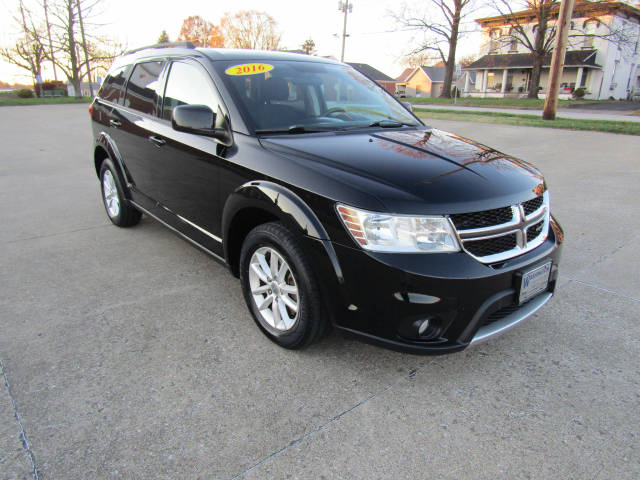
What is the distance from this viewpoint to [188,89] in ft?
11.0

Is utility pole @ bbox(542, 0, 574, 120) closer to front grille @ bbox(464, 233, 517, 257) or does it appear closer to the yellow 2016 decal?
the yellow 2016 decal

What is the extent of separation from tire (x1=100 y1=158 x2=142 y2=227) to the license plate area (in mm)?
3765

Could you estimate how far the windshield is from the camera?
3027mm

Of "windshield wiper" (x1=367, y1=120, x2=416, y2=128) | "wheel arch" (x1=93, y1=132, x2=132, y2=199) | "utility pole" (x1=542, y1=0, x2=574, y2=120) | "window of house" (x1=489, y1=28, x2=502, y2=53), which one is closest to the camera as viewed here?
"windshield wiper" (x1=367, y1=120, x2=416, y2=128)

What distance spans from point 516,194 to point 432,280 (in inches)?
29.8

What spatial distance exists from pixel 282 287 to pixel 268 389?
0.57 metres

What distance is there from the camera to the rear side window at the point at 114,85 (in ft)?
14.9

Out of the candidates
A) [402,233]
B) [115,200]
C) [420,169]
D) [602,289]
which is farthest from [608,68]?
[402,233]

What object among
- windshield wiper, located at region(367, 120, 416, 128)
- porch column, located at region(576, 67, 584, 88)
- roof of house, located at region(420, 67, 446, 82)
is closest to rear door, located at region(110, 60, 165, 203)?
windshield wiper, located at region(367, 120, 416, 128)

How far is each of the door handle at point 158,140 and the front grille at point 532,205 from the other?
263 centimetres

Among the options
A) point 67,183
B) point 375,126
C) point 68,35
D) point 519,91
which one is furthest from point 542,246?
point 519,91

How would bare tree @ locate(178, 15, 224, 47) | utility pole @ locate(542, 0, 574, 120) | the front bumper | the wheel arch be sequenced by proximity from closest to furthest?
the front bumper, the wheel arch, utility pole @ locate(542, 0, 574, 120), bare tree @ locate(178, 15, 224, 47)

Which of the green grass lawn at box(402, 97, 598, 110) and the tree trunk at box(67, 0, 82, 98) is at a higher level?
the tree trunk at box(67, 0, 82, 98)

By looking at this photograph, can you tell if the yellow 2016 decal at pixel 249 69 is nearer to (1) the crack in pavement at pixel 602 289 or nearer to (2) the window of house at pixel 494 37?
(1) the crack in pavement at pixel 602 289
